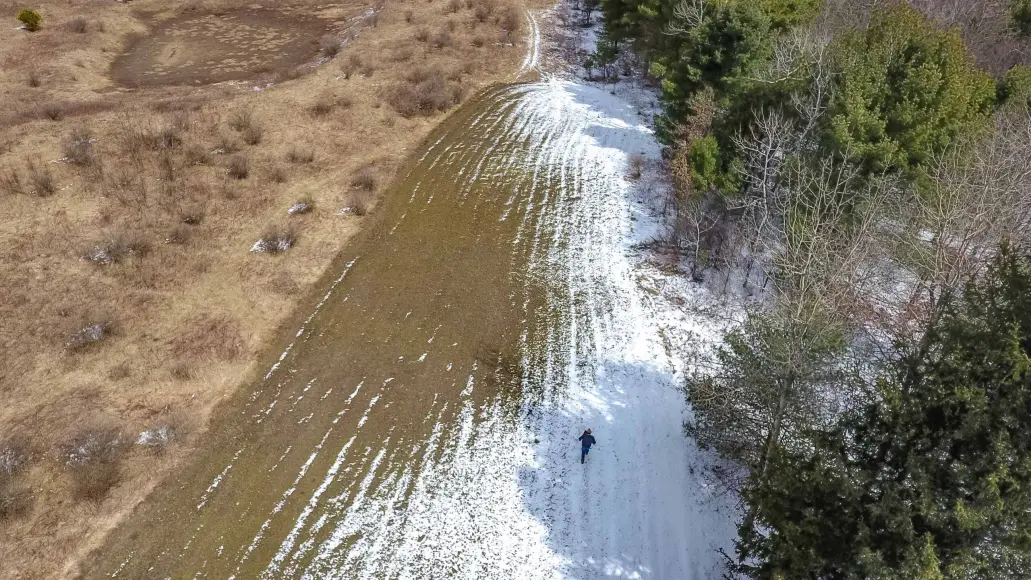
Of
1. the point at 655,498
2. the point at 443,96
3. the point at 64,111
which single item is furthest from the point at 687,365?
the point at 64,111

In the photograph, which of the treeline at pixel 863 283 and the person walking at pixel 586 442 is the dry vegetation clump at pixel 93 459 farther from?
the treeline at pixel 863 283

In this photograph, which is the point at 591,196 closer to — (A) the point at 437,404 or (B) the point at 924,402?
(A) the point at 437,404

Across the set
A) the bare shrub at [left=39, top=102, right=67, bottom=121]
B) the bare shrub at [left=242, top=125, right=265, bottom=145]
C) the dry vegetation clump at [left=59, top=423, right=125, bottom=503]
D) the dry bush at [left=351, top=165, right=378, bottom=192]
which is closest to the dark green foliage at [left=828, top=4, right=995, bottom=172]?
the dry bush at [left=351, top=165, right=378, bottom=192]

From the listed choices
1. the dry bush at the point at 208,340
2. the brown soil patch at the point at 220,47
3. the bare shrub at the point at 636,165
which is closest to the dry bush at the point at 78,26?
the brown soil patch at the point at 220,47

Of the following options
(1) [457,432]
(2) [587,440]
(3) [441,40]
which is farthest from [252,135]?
(2) [587,440]

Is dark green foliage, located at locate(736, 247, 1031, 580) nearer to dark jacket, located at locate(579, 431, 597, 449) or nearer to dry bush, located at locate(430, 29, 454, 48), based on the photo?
dark jacket, located at locate(579, 431, 597, 449)
